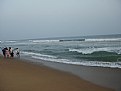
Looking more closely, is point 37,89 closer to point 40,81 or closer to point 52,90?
point 52,90

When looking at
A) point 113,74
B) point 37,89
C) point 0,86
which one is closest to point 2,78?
point 0,86

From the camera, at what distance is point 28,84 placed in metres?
5.38

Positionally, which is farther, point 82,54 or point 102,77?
point 82,54

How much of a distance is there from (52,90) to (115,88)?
1.59 metres

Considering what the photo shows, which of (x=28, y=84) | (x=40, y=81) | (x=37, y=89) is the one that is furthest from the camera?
(x=40, y=81)

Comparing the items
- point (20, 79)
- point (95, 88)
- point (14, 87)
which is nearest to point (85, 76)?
point (95, 88)

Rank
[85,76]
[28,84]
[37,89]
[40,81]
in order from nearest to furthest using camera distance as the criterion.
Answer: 1. [37,89]
2. [28,84]
3. [40,81]
4. [85,76]

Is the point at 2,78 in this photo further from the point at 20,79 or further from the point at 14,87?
the point at 14,87

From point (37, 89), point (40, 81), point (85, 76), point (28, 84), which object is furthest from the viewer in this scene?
point (85, 76)

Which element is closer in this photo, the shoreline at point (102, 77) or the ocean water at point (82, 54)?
the shoreline at point (102, 77)

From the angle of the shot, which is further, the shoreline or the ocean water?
the ocean water

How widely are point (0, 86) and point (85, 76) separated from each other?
306 cm

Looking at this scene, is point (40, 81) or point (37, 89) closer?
point (37, 89)

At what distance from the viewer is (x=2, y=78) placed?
5945 millimetres
